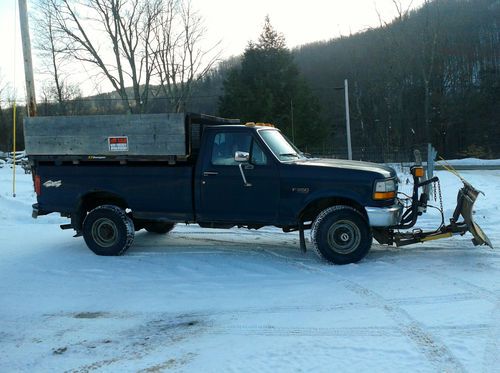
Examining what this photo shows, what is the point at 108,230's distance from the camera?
777cm

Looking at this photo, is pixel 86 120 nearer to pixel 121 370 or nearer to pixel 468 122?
pixel 121 370

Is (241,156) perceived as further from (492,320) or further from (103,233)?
(492,320)

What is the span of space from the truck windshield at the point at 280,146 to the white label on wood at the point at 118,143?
205cm

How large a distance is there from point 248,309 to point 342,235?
2195 mm

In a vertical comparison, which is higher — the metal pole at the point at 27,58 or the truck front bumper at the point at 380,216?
the metal pole at the point at 27,58

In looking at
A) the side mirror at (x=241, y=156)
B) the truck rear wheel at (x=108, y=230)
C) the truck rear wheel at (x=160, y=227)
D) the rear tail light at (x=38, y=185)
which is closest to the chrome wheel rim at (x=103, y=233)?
the truck rear wheel at (x=108, y=230)

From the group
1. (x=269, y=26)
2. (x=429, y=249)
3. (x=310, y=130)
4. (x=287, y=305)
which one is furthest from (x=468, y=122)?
(x=287, y=305)

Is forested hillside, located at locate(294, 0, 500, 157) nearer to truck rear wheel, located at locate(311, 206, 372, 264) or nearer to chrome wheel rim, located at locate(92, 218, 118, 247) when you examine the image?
truck rear wheel, located at locate(311, 206, 372, 264)

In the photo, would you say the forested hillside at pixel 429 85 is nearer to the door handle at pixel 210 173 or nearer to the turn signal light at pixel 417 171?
the turn signal light at pixel 417 171

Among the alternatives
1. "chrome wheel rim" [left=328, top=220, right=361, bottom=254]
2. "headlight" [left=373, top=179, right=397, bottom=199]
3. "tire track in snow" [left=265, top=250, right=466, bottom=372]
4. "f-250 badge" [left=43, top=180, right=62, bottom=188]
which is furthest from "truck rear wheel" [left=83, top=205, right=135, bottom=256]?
"headlight" [left=373, top=179, right=397, bottom=199]

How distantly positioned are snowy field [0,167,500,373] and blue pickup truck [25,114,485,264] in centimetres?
48

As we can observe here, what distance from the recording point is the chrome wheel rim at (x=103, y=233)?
7715 mm

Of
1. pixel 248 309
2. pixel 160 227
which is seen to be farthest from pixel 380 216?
pixel 160 227

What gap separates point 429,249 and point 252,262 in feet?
8.88
